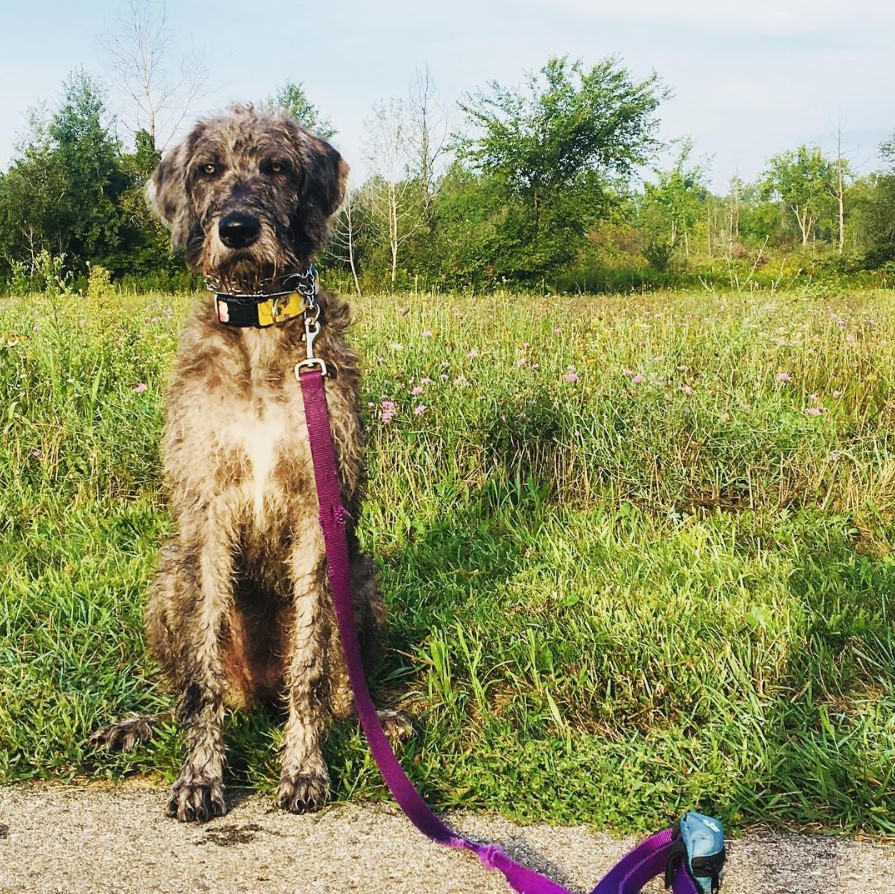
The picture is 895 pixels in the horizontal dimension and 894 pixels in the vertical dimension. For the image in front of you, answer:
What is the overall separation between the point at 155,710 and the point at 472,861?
1481 mm

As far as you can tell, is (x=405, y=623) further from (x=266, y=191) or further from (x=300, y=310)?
(x=266, y=191)

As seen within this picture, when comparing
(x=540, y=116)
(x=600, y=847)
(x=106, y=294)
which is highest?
(x=540, y=116)

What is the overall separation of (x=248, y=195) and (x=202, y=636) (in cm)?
151

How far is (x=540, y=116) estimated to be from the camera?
4381 centimetres

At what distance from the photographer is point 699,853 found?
7.30 feet

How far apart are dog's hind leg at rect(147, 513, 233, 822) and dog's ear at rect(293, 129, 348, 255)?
1086 millimetres

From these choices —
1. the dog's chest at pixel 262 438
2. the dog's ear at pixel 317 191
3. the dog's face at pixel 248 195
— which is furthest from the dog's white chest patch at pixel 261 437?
the dog's ear at pixel 317 191

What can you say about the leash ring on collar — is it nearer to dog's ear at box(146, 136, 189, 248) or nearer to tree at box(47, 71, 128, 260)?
dog's ear at box(146, 136, 189, 248)

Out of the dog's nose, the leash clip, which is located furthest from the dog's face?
the leash clip

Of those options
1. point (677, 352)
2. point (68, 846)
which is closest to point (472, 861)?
point (68, 846)

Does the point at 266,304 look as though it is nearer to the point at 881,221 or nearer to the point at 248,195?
the point at 248,195

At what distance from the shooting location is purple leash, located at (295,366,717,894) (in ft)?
7.15

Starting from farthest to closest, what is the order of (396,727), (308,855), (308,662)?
1. (396,727)
2. (308,662)
3. (308,855)

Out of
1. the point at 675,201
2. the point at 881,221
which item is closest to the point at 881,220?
the point at 881,221
